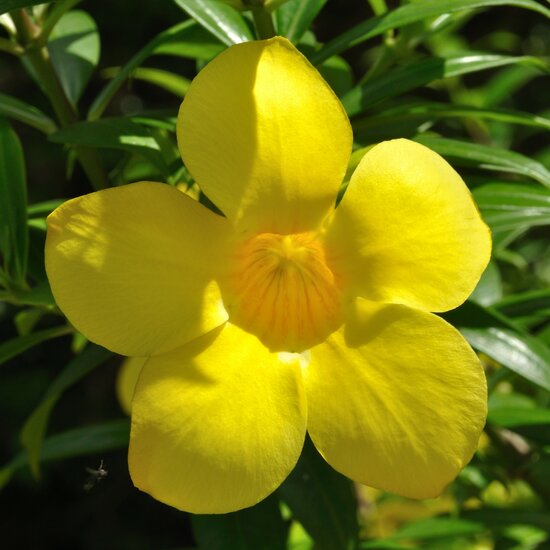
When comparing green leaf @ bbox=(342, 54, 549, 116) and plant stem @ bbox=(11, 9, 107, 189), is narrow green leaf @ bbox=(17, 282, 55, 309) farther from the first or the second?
green leaf @ bbox=(342, 54, 549, 116)

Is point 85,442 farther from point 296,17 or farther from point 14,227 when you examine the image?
point 296,17

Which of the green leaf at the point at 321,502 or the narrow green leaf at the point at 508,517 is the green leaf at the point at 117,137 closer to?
the green leaf at the point at 321,502

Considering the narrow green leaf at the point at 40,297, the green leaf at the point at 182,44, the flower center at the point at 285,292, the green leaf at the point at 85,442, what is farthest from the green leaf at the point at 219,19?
the green leaf at the point at 85,442

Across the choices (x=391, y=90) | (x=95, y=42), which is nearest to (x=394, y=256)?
(x=391, y=90)

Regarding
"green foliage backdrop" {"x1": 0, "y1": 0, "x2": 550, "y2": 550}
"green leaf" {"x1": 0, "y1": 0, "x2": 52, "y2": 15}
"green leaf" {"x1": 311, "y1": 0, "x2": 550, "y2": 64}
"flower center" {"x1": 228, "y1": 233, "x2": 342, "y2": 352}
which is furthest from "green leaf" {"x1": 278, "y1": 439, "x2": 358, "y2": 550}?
"green leaf" {"x1": 0, "y1": 0, "x2": 52, "y2": 15}

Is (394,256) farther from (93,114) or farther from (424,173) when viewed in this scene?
(93,114)

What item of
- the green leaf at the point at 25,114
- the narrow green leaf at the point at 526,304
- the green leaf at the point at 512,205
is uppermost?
the green leaf at the point at 25,114

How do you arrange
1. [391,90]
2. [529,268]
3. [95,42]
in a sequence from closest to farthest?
[391,90] → [95,42] → [529,268]

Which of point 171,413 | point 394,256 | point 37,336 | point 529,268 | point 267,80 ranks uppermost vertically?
point 267,80
